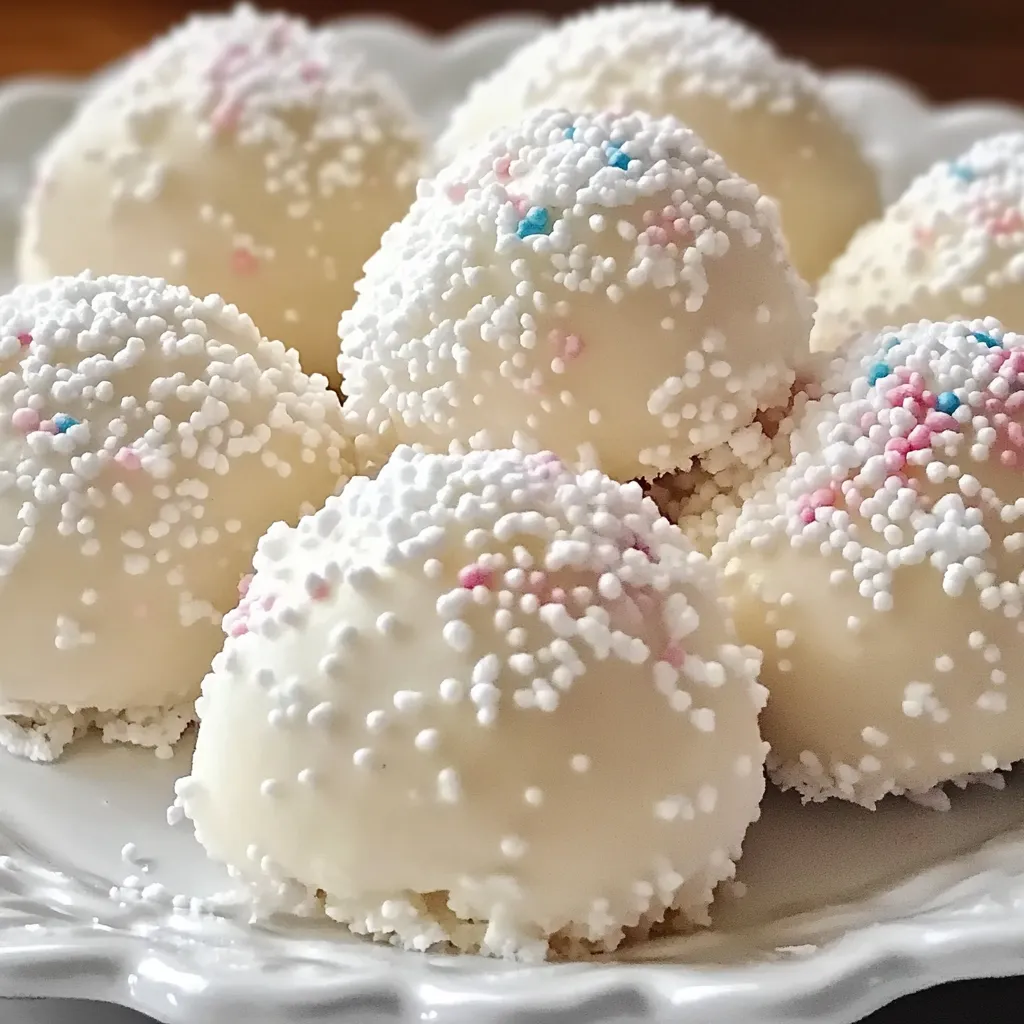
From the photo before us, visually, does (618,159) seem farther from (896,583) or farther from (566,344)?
(896,583)

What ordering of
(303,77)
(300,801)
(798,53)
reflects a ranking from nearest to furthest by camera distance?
(300,801), (303,77), (798,53)

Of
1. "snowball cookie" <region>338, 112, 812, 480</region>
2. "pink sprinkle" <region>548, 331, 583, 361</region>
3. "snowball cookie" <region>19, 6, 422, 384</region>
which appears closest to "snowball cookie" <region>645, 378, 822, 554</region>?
"snowball cookie" <region>338, 112, 812, 480</region>

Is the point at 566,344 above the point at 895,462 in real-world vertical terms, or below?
above

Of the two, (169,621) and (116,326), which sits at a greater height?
(116,326)

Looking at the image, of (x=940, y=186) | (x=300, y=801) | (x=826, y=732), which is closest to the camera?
(x=300, y=801)

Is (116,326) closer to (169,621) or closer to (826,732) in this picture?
(169,621)

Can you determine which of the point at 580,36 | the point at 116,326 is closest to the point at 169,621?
the point at 116,326

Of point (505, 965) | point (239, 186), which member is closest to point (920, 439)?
point (505, 965)

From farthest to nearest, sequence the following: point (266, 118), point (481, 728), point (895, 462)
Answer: point (266, 118) < point (895, 462) < point (481, 728)
